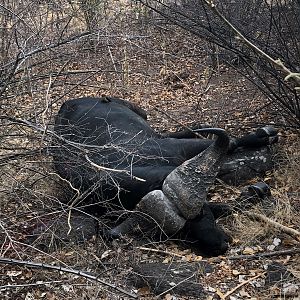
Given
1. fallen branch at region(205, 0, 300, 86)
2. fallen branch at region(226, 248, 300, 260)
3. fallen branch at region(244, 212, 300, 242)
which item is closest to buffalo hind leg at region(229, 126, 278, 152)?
fallen branch at region(244, 212, 300, 242)

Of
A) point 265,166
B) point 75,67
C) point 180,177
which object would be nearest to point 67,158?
point 180,177

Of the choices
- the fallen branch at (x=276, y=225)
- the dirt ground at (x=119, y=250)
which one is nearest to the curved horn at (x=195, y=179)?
the dirt ground at (x=119, y=250)

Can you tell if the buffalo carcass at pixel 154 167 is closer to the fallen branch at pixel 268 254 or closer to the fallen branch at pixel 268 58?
the fallen branch at pixel 268 254

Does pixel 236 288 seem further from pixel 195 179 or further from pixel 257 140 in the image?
pixel 257 140

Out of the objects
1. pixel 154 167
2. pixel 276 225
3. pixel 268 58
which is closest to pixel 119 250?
pixel 154 167

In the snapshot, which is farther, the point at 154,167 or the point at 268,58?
the point at 154,167

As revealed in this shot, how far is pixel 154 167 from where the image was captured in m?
5.83

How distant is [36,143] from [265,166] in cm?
261

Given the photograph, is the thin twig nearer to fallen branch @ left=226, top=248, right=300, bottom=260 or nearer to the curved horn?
fallen branch @ left=226, top=248, right=300, bottom=260

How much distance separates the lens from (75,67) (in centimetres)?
1012

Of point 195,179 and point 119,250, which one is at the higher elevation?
point 195,179

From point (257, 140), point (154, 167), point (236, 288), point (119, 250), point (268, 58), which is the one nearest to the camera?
point (268, 58)

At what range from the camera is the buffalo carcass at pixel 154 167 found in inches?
203

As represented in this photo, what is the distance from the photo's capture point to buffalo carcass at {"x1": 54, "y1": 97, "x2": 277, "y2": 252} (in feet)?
16.9
